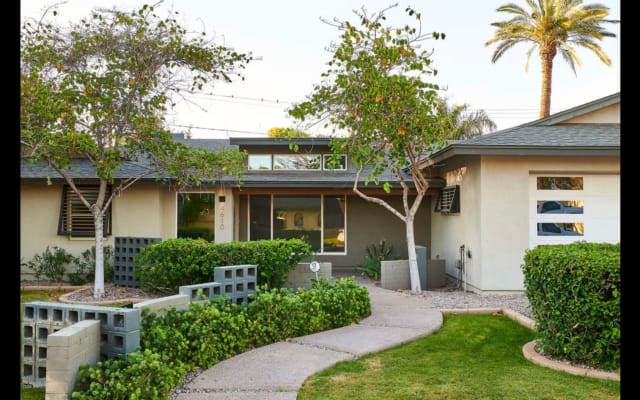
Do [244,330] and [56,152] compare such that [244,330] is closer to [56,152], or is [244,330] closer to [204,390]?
[204,390]

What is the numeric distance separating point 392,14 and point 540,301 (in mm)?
6177

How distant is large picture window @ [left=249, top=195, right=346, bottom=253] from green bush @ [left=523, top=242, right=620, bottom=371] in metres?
9.41

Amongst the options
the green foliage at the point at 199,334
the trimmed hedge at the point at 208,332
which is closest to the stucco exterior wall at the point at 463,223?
the trimmed hedge at the point at 208,332

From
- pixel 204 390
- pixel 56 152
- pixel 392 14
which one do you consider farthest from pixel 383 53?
pixel 204 390

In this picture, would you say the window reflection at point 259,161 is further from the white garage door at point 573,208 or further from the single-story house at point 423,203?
the white garage door at point 573,208

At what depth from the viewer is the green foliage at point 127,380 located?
A: 160 inches

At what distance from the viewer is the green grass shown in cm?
466

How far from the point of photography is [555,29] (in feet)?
75.3

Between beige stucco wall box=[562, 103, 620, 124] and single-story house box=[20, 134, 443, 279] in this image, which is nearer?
beige stucco wall box=[562, 103, 620, 124]

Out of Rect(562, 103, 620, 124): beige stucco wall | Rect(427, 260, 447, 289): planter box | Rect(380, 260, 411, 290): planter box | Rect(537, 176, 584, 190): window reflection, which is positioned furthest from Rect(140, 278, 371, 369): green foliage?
Rect(562, 103, 620, 124): beige stucco wall

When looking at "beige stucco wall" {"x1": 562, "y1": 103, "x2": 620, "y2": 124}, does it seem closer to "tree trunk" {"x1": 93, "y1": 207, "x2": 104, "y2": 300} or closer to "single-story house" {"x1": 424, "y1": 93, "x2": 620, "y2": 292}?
"single-story house" {"x1": 424, "y1": 93, "x2": 620, "y2": 292}

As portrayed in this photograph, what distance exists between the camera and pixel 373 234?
14906 millimetres

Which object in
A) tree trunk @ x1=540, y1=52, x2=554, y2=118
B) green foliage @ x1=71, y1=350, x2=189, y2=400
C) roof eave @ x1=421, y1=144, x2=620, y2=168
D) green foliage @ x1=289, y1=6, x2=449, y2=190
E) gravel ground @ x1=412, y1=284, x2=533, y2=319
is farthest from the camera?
tree trunk @ x1=540, y1=52, x2=554, y2=118
